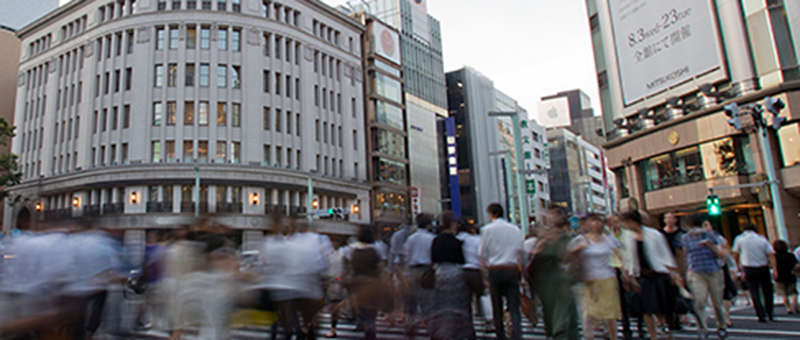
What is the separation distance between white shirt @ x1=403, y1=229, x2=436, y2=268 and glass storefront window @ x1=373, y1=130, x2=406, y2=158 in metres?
45.6

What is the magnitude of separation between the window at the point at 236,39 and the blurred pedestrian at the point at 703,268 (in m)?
40.5

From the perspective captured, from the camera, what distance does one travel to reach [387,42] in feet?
191

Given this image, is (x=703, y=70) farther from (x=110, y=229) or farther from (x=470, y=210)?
(x=470, y=210)

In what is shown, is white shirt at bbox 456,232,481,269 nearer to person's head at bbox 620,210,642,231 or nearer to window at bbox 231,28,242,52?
person's head at bbox 620,210,642,231

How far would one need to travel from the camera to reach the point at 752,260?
10375 mm

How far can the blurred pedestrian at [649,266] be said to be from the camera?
7.45m

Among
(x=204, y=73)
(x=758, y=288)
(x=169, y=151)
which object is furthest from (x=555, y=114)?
(x=758, y=288)

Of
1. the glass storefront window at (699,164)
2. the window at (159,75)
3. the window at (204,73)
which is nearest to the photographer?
the glass storefront window at (699,164)

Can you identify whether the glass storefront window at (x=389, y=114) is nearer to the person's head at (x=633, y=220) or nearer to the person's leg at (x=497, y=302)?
the person's leg at (x=497, y=302)

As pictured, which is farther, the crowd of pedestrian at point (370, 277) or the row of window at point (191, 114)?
the row of window at point (191, 114)

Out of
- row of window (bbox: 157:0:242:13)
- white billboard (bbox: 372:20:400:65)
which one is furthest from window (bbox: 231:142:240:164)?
white billboard (bbox: 372:20:400:65)

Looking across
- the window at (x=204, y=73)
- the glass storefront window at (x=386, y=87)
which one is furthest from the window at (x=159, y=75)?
the glass storefront window at (x=386, y=87)

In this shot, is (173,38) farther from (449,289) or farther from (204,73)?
(449,289)

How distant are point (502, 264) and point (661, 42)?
28.4m
